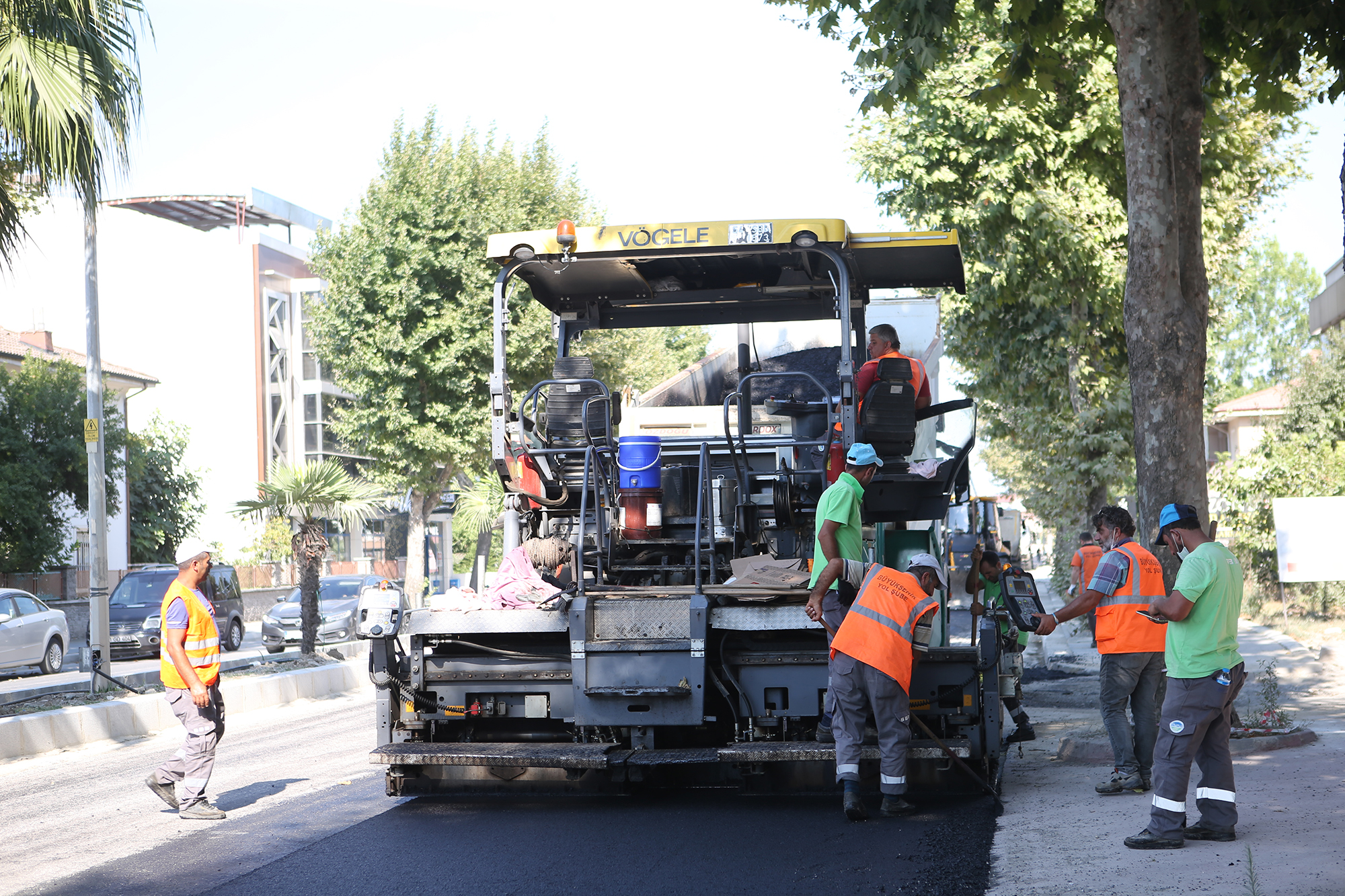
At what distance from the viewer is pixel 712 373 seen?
9523mm

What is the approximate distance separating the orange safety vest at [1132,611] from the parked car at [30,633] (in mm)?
16311

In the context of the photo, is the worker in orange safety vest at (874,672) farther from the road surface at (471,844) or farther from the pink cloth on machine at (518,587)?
the pink cloth on machine at (518,587)

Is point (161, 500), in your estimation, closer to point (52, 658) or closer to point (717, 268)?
point (52, 658)

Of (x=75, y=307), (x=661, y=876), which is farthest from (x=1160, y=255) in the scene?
(x=75, y=307)

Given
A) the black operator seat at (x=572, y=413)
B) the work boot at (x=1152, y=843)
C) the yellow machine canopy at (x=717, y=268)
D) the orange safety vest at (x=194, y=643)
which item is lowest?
the work boot at (x=1152, y=843)

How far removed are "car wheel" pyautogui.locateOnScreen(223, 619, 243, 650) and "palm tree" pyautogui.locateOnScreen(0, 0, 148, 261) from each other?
15271mm

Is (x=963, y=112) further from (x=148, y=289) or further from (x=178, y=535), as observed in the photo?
(x=148, y=289)

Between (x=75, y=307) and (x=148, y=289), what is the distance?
9.39 feet

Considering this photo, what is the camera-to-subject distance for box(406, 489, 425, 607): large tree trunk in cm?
2938

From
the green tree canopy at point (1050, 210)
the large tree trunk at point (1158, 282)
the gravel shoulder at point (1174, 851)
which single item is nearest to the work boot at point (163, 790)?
the gravel shoulder at point (1174, 851)

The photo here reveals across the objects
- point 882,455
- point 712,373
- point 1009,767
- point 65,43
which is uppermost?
point 65,43

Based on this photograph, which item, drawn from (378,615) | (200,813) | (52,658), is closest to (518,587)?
(378,615)

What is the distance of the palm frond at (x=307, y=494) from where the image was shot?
19.1m

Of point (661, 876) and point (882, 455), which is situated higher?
point (882, 455)
